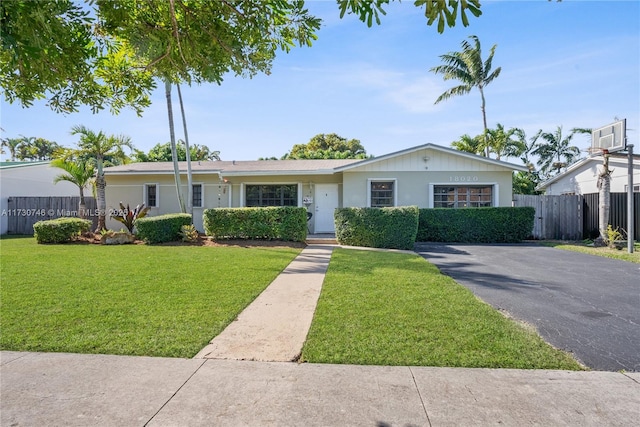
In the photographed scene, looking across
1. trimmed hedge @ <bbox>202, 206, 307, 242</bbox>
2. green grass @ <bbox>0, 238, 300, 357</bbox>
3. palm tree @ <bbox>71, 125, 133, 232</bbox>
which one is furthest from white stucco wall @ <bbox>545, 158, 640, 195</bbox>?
palm tree @ <bbox>71, 125, 133, 232</bbox>

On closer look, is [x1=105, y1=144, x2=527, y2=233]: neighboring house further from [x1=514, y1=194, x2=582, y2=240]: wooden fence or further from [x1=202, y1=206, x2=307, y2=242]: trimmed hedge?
[x1=202, y1=206, x2=307, y2=242]: trimmed hedge

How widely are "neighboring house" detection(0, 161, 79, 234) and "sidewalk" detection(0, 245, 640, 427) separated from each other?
1768 centimetres

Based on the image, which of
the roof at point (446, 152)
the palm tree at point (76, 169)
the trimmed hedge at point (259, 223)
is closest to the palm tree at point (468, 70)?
the roof at point (446, 152)

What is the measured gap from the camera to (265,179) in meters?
16.5

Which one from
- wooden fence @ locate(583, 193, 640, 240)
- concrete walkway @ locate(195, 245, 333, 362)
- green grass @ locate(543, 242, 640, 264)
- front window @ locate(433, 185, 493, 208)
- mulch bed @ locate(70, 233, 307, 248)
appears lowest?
concrete walkway @ locate(195, 245, 333, 362)

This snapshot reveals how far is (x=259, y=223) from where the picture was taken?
12.4 metres

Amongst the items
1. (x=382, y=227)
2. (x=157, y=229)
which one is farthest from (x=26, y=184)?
(x=382, y=227)

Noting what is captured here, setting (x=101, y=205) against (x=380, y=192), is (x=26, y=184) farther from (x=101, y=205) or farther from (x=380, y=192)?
(x=380, y=192)

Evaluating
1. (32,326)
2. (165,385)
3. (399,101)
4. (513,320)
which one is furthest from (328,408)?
(399,101)

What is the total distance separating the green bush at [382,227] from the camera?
11.7m

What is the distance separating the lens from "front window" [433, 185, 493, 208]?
48.9ft

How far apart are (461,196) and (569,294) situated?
9.61 meters

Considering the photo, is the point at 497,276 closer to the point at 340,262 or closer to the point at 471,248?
the point at 340,262

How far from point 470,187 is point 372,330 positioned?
12.8m
